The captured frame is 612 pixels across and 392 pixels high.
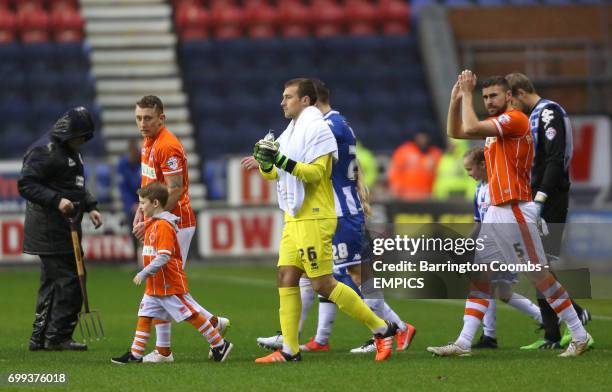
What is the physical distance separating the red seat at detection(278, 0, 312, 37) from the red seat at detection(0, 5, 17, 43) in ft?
16.3

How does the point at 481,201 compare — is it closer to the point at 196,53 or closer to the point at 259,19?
the point at 196,53

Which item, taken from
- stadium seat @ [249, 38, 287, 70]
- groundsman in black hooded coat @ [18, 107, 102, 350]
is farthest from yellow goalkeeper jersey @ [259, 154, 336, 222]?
stadium seat @ [249, 38, 287, 70]

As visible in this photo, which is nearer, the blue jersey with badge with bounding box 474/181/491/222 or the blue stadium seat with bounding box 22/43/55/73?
the blue jersey with badge with bounding box 474/181/491/222

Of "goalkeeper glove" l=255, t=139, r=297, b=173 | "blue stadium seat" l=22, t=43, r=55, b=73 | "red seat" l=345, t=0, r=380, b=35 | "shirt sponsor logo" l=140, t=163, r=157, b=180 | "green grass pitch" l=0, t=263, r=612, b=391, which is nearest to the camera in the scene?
"green grass pitch" l=0, t=263, r=612, b=391

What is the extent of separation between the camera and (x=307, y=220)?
9.16 m

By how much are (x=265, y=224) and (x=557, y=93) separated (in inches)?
280

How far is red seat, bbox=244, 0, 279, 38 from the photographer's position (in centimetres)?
2648

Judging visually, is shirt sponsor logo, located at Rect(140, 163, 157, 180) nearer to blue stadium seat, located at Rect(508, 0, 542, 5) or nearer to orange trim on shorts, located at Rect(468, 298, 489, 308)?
orange trim on shorts, located at Rect(468, 298, 489, 308)

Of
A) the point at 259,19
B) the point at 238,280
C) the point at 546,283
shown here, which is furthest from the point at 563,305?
the point at 259,19

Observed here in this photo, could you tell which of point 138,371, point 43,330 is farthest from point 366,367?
point 43,330

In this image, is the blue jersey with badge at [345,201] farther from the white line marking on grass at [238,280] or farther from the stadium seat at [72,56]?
the stadium seat at [72,56]

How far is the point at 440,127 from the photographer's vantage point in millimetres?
25438

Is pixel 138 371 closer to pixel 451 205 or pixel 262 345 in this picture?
pixel 262 345

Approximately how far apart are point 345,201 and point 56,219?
7.75 ft
